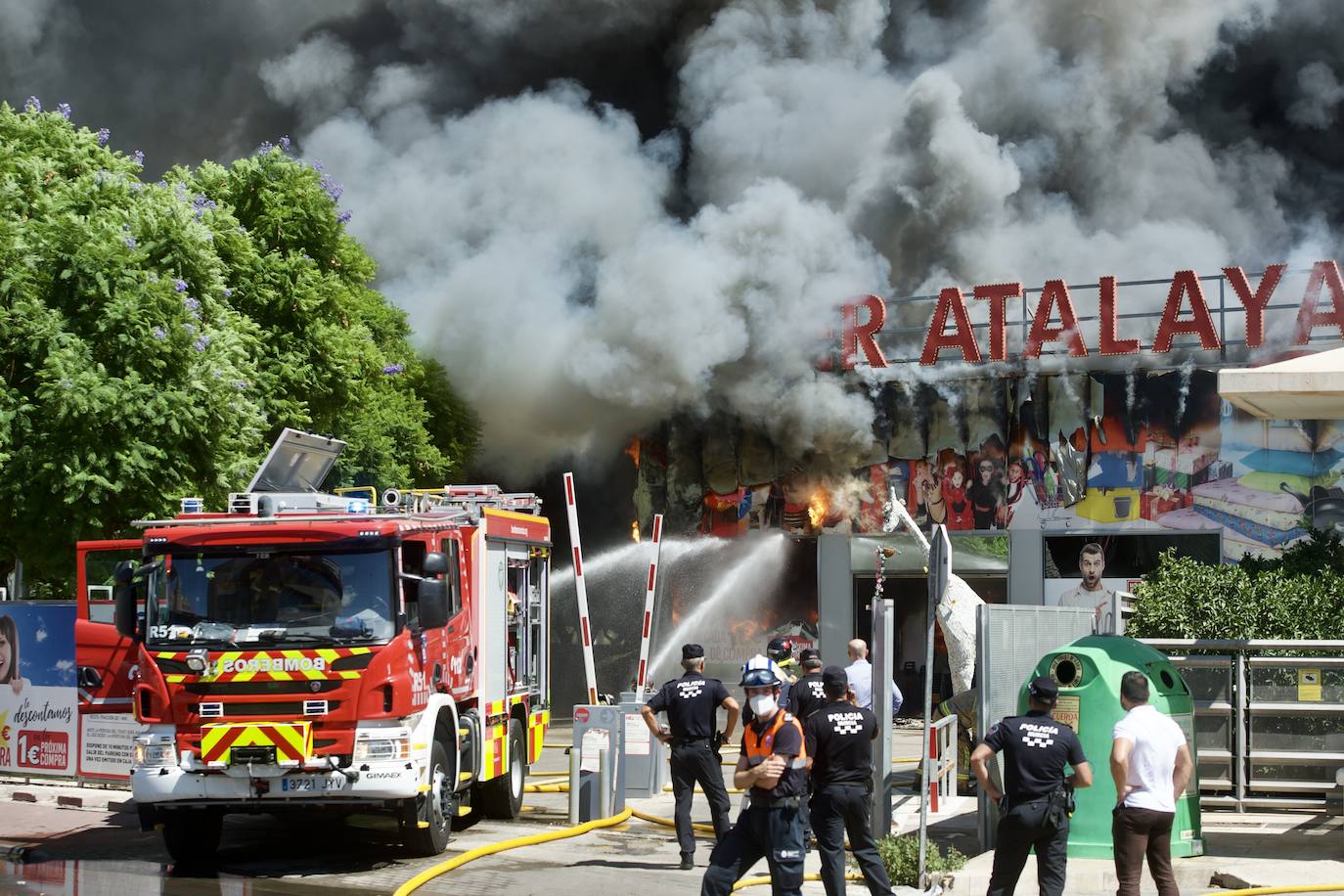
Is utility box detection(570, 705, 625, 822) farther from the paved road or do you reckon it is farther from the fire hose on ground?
the fire hose on ground

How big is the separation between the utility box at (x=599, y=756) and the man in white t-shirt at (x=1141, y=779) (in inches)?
228

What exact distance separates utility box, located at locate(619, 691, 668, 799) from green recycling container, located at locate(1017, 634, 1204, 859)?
4.65 metres

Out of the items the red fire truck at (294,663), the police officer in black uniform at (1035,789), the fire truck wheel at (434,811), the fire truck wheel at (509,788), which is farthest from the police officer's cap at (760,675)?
the fire truck wheel at (509,788)

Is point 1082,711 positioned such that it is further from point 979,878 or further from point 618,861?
point 618,861

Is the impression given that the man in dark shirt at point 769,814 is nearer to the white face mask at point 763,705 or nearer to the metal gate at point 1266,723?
the white face mask at point 763,705

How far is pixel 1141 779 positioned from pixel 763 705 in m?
2.08

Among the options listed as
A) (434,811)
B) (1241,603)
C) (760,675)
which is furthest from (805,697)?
(1241,603)

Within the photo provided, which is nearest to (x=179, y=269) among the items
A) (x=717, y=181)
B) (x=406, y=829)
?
(x=406, y=829)

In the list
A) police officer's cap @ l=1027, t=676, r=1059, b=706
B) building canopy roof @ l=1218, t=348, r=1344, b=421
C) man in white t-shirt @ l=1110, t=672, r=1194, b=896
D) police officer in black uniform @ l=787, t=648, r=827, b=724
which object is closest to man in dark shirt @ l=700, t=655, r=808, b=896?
police officer's cap @ l=1027, t=676, r=1059, b=706

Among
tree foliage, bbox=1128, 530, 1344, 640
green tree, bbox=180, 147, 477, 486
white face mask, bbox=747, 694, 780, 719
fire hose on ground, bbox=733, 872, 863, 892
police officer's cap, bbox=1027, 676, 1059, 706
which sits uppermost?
green tree, bbox=180, 147, 477, 486

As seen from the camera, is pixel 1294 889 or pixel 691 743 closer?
pixel 1294 889

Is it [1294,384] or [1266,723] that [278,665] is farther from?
[1266,723]

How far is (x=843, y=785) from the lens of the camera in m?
8.83

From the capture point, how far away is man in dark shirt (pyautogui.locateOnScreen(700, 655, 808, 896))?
8.04 m
